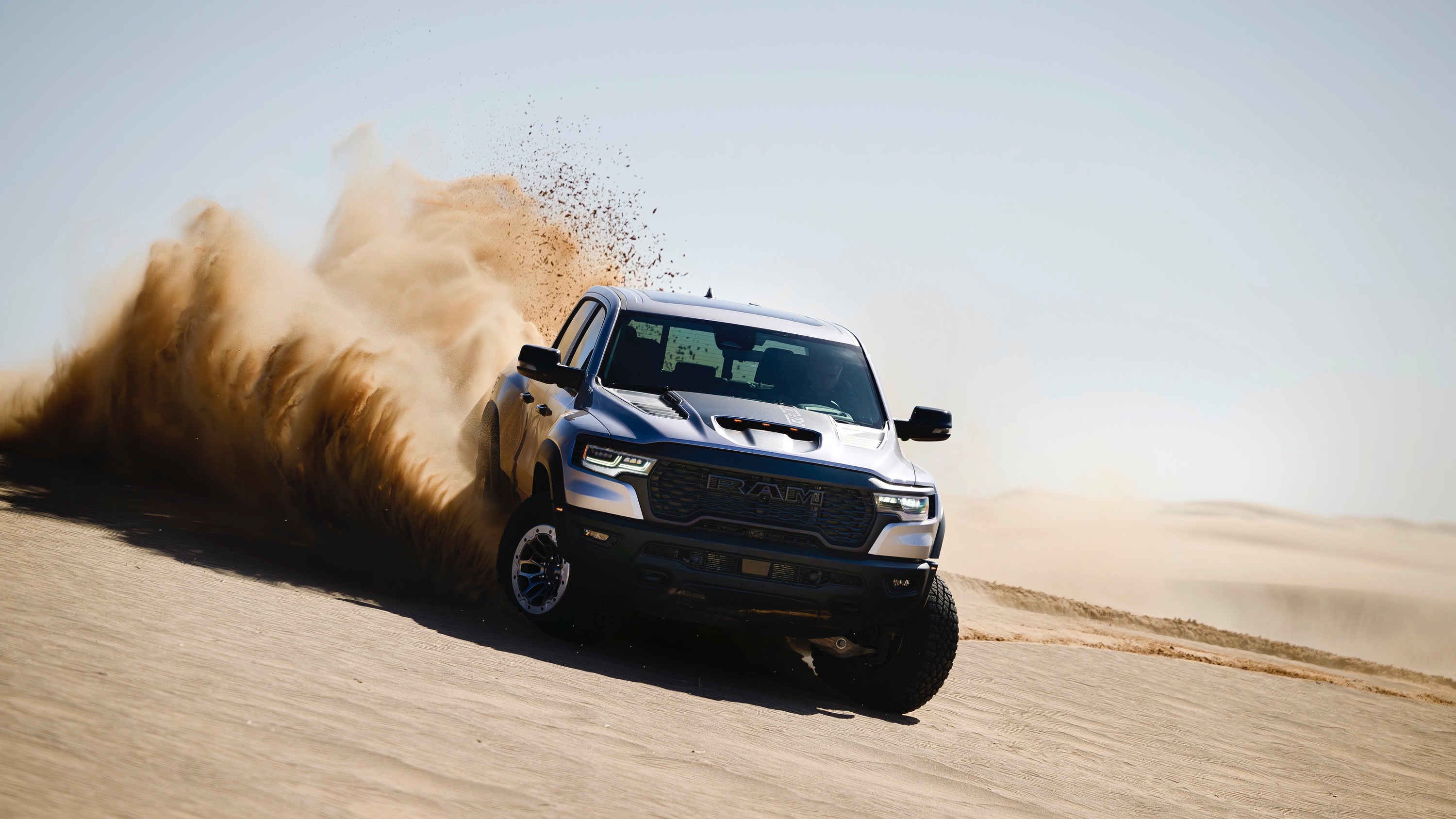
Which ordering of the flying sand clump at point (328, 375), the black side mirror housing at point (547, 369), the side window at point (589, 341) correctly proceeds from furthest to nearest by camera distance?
the flying sand clump at point (328, 375) → the side window at point (589, 341) → the black side mirror housing at point (547, 369)

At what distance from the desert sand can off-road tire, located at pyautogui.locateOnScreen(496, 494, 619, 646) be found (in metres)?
0.12

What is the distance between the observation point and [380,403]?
376 inches

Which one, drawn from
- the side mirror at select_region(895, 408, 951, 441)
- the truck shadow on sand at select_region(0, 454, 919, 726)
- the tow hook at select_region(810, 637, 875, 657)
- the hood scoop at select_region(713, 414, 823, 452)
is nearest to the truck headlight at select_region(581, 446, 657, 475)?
the hood scoop at select_region(713, 414, 823, 452)

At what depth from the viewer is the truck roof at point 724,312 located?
7688mm

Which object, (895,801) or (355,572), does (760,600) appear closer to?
(895,801)

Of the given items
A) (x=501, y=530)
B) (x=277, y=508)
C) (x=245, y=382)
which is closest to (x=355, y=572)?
(x=501, y=530)

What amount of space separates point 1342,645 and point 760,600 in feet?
81.6

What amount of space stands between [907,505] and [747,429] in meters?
0.95

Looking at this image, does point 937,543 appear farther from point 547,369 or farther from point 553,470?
point 547,369

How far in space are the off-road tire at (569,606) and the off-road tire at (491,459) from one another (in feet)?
4.35

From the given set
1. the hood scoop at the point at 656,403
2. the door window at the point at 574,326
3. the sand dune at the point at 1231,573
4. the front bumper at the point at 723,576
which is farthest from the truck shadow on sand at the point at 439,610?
the sand dune at the point at 1231,573

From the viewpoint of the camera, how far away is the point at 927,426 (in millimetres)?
7301

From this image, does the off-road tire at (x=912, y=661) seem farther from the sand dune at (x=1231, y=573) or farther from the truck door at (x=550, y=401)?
the sand dune at (x=1231, y=573)

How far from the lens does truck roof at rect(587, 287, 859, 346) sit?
7.69m
